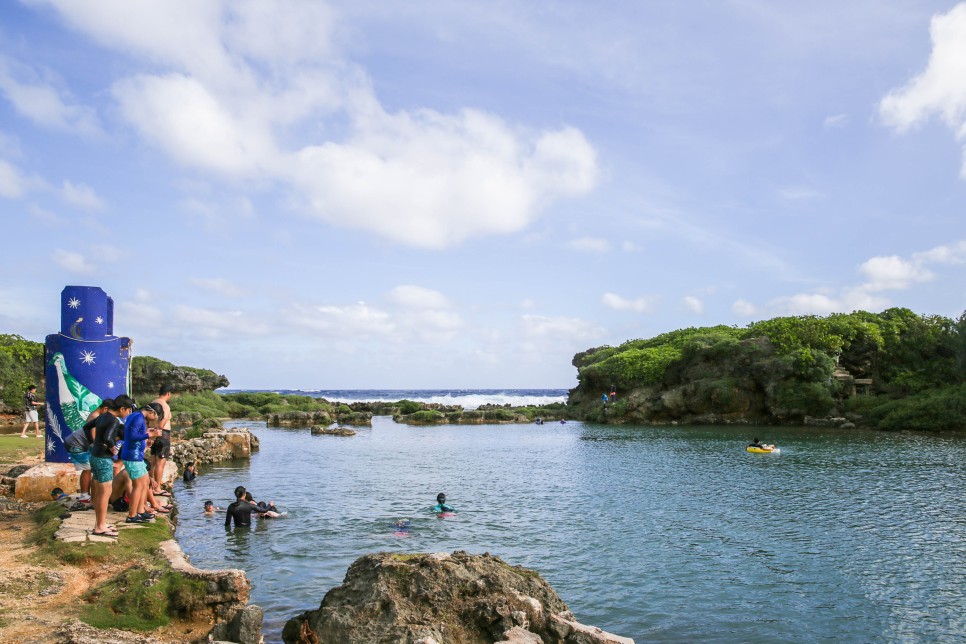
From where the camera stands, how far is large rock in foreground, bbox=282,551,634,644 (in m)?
7.28

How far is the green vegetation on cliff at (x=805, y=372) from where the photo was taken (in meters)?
53.5

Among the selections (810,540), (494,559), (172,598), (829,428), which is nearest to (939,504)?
(810,540)

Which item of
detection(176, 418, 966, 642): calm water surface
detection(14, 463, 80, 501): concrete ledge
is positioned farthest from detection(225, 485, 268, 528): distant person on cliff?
detection(14, 463, 80, 501): concrete ledge

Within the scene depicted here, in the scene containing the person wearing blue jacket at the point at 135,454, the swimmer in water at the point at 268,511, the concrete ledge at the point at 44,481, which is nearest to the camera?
the person wearing blue jacket at the point at 135,454

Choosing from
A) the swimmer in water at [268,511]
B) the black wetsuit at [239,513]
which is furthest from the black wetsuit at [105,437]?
the swimmer in water at [268,511]

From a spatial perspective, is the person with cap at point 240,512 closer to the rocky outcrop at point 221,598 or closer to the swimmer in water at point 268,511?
the swimmer in water at point 268,511

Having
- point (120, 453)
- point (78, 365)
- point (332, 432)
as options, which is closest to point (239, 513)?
point (78, 365)

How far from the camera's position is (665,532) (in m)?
17.1

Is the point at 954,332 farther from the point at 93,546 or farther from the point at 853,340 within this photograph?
the point at 93,546

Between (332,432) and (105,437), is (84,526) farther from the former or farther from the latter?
(332,432)

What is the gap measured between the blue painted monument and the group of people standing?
5.88 feet

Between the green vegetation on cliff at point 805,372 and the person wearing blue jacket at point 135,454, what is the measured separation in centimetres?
5012

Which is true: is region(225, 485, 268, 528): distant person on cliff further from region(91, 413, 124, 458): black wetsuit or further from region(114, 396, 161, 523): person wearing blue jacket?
region(91, 413, 124, 458): black wetsuit

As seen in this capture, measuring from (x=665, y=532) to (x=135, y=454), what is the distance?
12.6 m
